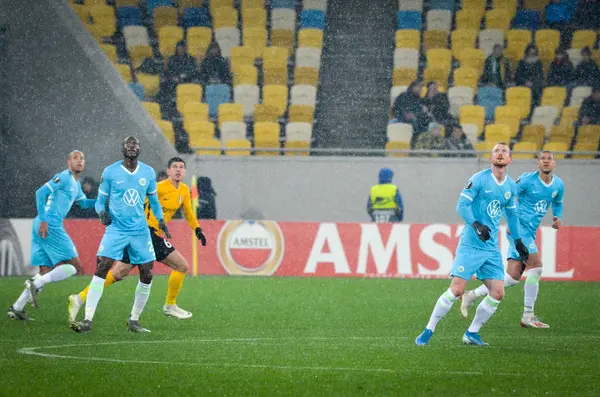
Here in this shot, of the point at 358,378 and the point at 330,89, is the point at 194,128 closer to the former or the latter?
the point at 330,89

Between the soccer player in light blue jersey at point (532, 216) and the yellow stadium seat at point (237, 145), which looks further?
the yellow stadium seat at point (237, 145)

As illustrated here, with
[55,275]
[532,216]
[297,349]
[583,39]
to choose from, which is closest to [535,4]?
[583,39]

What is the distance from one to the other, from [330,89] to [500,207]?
1642cm

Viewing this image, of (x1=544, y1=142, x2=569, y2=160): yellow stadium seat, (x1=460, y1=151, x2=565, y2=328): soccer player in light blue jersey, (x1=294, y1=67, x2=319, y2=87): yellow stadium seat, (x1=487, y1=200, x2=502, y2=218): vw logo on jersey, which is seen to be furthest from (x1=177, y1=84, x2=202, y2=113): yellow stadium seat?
(x1=487, y1=200, x2=502, y2=218): vw logo on jersey

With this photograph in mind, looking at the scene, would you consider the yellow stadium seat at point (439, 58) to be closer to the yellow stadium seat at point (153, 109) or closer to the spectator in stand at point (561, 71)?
the spectator in stand at point (561, 71)

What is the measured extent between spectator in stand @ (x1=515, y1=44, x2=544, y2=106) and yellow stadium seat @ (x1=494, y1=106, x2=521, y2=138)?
791 mm

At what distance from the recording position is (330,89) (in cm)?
2766

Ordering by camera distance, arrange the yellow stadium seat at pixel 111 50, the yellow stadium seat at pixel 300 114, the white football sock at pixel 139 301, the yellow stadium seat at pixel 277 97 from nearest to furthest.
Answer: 1. the white football sock at pixel 139 301
2. the yellow stadium seat at pixel 300 114
3. the yellow stadium seat at pixel 277 97
4. the yellow stadium seat at pixel 111 50

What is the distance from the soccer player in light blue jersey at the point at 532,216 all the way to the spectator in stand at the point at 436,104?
10.4m

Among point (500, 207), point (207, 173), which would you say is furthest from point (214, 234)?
point (500, 207)

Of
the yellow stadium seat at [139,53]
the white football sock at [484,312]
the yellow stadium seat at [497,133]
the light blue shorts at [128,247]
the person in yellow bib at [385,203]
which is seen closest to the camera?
the white football sock at [484,312]

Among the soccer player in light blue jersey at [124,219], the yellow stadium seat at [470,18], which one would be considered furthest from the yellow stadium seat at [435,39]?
the soccer player in light blue jersey at [124,219]

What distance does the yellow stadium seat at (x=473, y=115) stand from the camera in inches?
1036

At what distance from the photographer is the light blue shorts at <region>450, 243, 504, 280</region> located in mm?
11312
